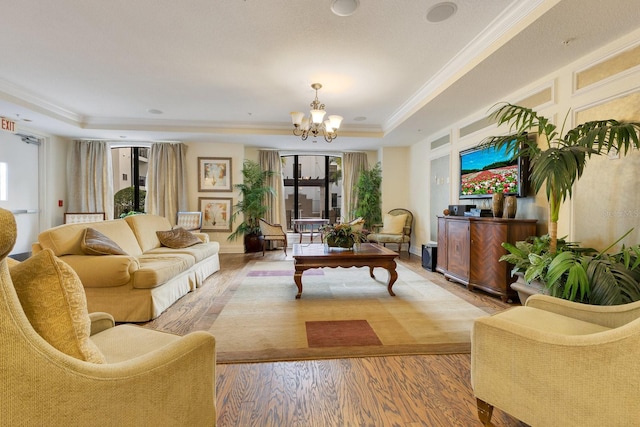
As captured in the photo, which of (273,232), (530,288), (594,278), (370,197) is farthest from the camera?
(370,197)

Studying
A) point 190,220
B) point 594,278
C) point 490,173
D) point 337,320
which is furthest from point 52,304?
point 190,220

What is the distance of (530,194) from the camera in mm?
3484

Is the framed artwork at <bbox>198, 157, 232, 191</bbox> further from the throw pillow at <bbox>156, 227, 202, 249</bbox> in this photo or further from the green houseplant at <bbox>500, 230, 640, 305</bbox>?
the green houseplant at <bbox>500, 230, 640, 305</bbox>

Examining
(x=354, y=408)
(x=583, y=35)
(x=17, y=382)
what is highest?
(x=583, y=35)

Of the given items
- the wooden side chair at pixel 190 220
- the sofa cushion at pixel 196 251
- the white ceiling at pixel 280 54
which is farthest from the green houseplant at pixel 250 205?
the sofa cushion at pixel 196 251

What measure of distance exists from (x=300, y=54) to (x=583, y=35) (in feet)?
8.34

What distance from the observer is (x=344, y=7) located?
2.40 meters

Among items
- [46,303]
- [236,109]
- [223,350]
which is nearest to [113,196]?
Result: [236,109]

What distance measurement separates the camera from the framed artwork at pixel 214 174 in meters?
6.66

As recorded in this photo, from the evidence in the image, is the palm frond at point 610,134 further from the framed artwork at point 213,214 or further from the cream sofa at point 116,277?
the framed artwork at point 213,214

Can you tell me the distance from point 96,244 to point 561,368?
3503 mm

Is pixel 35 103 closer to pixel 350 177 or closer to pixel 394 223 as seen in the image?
pixel 350 177

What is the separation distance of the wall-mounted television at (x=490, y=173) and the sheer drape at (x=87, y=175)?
730 centimetres

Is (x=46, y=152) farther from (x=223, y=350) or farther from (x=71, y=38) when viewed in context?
(x=223, y=350)
